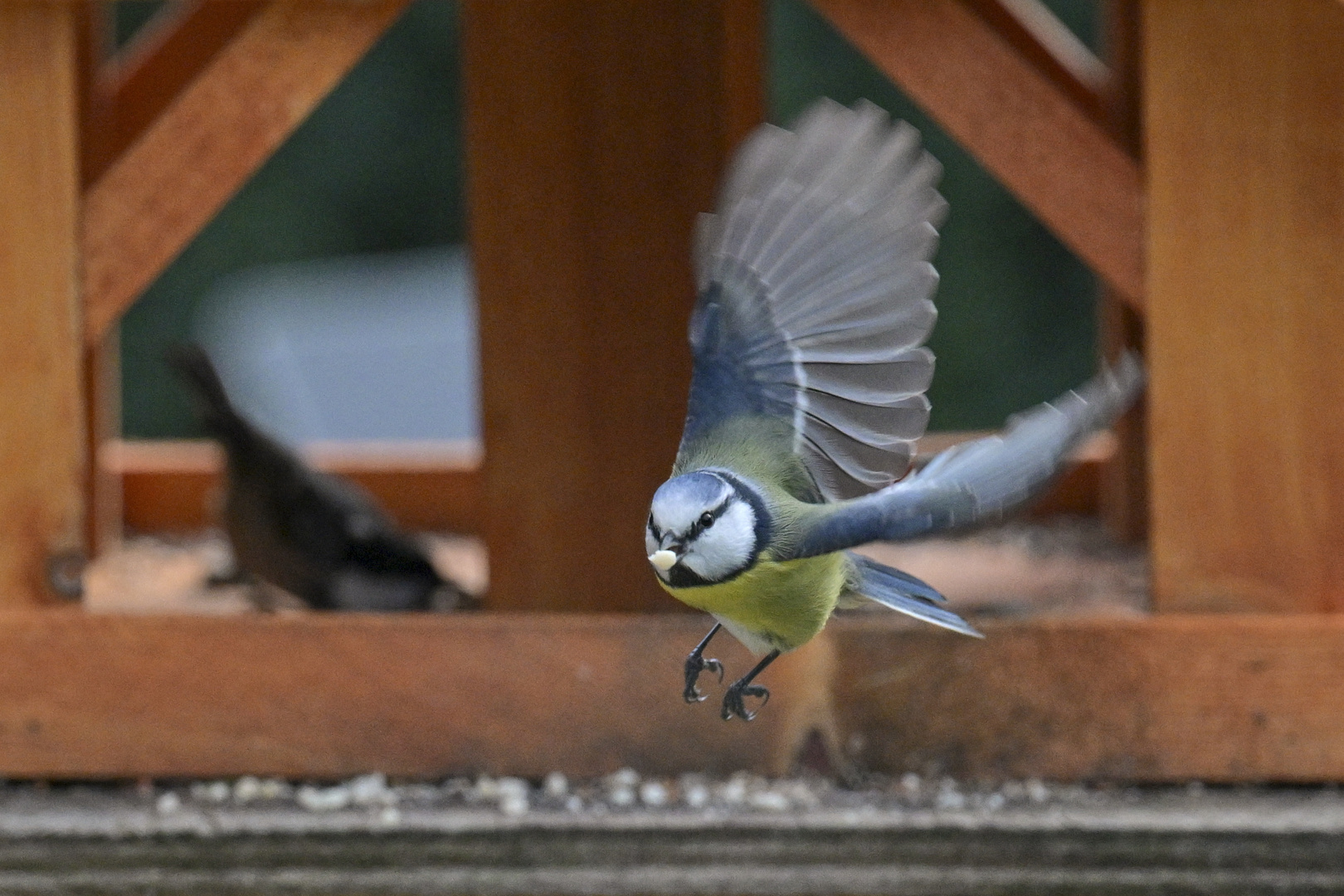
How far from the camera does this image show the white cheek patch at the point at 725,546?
97cm

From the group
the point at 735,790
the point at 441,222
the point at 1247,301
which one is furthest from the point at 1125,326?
the point at 441,222

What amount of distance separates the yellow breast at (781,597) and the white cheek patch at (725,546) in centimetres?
2

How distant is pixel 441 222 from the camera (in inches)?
324

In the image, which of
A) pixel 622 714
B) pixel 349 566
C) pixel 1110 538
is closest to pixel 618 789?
pixel 622 714

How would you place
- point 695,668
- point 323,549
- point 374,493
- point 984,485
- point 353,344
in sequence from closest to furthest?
1. point 984,485
2. point 695,668
3. point 323,549
4. point 374,493
5. point 353,344

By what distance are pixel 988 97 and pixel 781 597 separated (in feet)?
3.28

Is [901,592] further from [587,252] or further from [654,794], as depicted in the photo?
[587,252]

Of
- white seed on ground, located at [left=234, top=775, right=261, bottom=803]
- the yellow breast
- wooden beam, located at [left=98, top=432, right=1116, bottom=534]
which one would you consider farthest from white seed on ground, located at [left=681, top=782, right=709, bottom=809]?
wooden beam, located at [left=98, top=432, right=1116, bottom=534]

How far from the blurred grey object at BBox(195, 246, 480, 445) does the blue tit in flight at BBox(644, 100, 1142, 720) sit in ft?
12.9

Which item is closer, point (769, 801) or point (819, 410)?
point (819, 410)

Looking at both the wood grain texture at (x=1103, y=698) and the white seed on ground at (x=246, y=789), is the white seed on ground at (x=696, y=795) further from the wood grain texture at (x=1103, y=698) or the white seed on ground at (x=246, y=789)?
the white seed on ground at (x=246, y=789)

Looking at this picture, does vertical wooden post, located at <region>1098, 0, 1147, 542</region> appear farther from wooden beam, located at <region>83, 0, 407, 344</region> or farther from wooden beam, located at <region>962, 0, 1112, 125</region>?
wooden beam, located at <region>83, 0, 407, 344</region>

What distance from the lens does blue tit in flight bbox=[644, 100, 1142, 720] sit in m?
1.00

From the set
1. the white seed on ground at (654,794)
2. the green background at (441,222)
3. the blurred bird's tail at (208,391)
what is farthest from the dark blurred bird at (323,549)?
the green background at (441,222)
